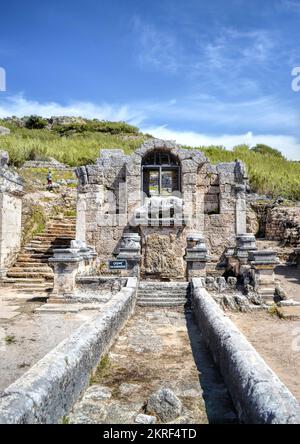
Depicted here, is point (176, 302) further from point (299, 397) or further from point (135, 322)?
point (299, 397)

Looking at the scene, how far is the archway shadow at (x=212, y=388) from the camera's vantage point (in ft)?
11.4

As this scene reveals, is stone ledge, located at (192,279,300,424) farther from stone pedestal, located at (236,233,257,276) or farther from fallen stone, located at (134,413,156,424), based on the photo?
stone pedestal, located at (236,233,257,276)

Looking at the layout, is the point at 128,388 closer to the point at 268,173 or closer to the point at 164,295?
the point at 164,295

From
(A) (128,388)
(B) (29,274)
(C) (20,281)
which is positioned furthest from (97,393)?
(B) (29,274)

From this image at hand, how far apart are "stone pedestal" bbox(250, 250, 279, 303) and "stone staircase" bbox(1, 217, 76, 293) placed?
588cm

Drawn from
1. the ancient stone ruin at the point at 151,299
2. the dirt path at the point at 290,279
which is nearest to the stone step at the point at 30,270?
the ancient stone ruin at the point at 151,299

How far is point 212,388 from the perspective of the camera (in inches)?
161

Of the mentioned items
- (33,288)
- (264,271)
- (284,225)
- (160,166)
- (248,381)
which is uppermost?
(160,166)

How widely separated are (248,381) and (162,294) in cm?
576

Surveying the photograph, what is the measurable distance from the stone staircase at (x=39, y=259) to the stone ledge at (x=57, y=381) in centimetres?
671

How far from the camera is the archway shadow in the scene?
136 inches

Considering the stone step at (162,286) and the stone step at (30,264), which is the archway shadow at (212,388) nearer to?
the stone step at (162,286)

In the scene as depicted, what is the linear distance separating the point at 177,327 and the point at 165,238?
443 centimetres

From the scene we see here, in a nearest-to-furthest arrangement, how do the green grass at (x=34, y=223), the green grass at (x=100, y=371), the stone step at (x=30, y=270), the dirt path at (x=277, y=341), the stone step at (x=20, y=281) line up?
1. the green grass at (x=100, y=371)
2. the dirt path at (x=277, y=341)
3. the stone step at (x=20, y=281)
4. the stone step at (x=30, y=270)
5. the green grass at (x=34, y=223)
